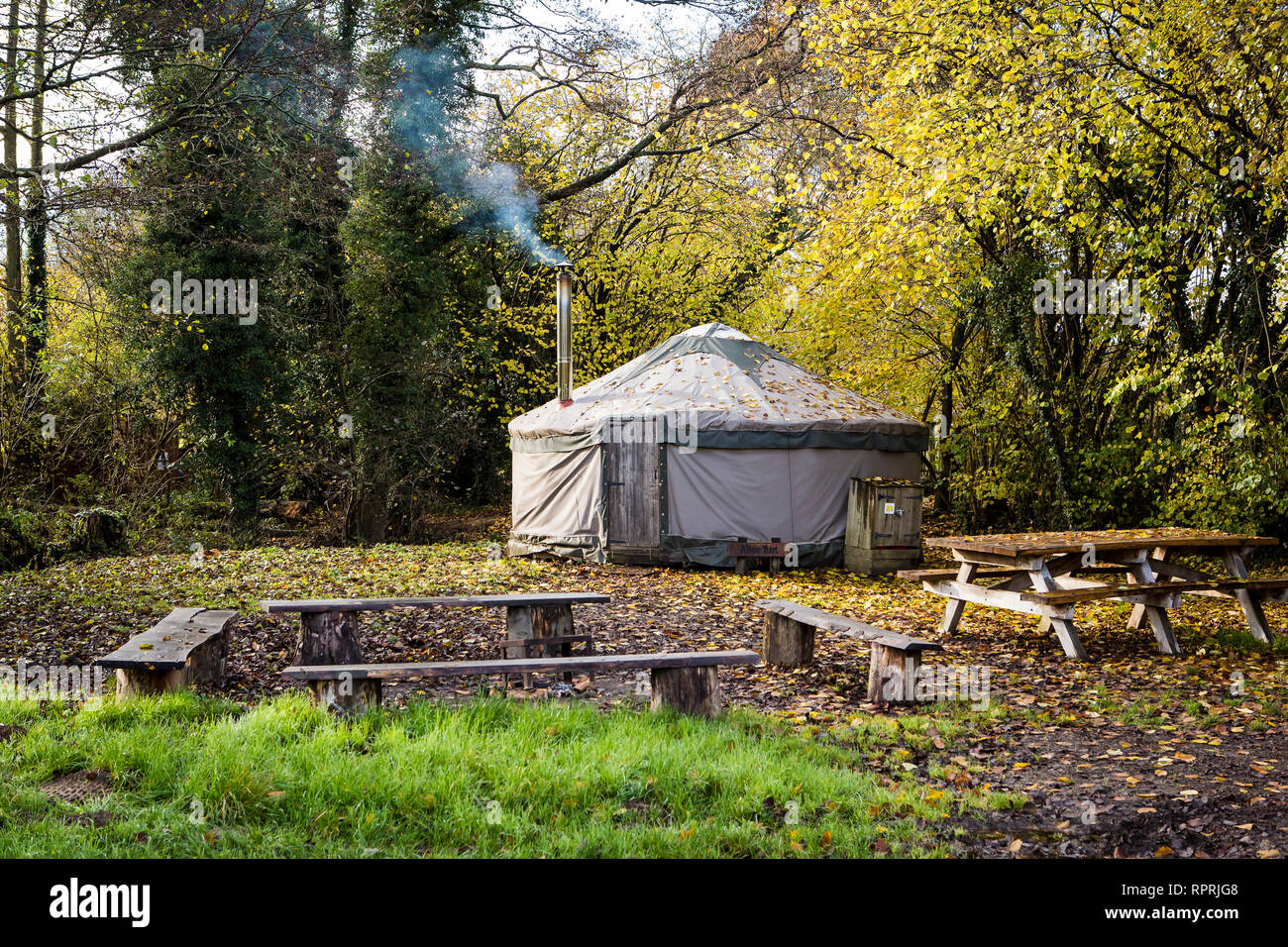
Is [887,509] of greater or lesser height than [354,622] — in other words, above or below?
above

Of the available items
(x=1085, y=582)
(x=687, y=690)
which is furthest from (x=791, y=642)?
(x=1085, y=582)

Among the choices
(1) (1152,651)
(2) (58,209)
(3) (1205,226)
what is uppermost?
(3) (1205,226)

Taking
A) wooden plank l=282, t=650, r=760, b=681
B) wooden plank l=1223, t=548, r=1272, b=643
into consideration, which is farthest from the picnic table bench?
wooden plank l=1223, t=548, r=1272, b=643

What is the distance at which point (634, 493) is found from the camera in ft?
37.3

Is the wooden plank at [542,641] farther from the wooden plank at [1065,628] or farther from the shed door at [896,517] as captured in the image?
the shed door at [896,517]

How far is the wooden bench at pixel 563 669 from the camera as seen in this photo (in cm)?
421

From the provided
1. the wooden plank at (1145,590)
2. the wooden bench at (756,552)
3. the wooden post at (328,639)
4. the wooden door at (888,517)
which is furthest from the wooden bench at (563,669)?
the wooden door at (888,517)

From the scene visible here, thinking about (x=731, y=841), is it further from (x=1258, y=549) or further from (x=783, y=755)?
(x=1258, y=549)

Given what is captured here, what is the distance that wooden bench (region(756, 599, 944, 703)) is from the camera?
5.23 metres

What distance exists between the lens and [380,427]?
49.1 feet

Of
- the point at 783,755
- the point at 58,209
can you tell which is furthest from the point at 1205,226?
the point at 58,209

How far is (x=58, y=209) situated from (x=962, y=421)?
11.7m

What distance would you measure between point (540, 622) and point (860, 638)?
2.01 meters

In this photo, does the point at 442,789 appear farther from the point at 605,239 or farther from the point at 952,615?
the point at 605,239
